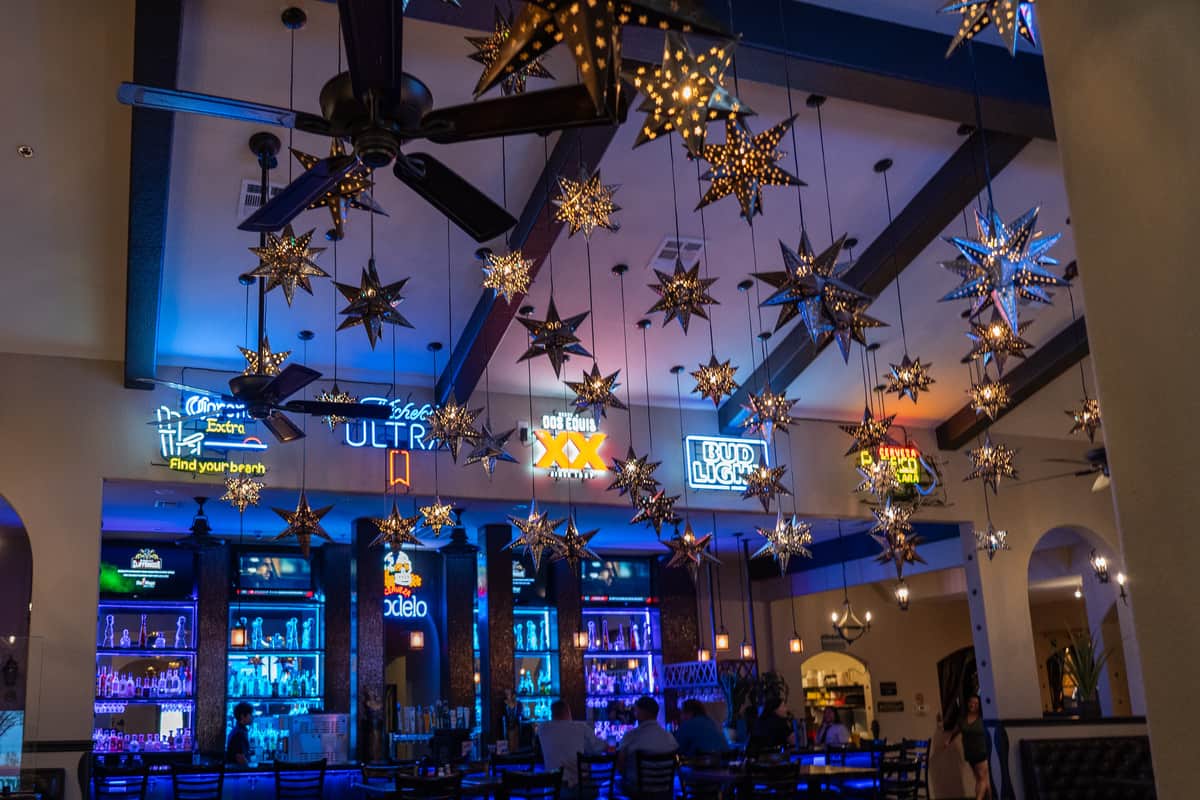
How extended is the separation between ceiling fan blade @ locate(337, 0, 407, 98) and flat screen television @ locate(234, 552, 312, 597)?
1110 cm

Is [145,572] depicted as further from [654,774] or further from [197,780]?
[654,774]

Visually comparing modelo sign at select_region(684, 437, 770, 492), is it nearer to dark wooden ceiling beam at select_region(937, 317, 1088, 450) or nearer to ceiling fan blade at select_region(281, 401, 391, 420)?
dark wooden ceiling beam at select_region(937, 317, 1088, 450)

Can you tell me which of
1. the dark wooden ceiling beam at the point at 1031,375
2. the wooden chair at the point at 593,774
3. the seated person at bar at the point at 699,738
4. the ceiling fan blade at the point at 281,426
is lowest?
the wooden chair at the point at 593,774

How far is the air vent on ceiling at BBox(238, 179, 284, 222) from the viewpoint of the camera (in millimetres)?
9000

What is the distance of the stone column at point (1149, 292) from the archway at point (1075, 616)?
12003 millimetres

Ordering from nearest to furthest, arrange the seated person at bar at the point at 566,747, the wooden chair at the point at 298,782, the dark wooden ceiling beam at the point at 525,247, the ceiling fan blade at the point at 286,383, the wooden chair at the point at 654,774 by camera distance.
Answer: the ceiling fan blade at the point at 286,383
the wooden chair at the point at 654,774
the dark wooden ceiling beam at the point at 525,247
the seated person at bar at the point at 566,747
the wooden chair at the point at 298,782

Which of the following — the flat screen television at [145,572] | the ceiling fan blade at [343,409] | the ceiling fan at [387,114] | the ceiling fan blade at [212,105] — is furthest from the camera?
the flat screen television at [145,572]

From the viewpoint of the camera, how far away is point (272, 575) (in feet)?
46.8

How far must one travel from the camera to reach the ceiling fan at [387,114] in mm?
3605

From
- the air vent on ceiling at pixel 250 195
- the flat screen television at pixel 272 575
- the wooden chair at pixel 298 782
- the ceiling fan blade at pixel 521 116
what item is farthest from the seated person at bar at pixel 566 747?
the ceiling fan blade at pixel 521 116

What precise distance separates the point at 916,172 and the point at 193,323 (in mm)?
7107

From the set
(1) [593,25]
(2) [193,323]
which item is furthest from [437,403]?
(1) [593,25]

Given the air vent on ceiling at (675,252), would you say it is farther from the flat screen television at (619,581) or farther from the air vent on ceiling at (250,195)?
the flat screen television at (619,581)

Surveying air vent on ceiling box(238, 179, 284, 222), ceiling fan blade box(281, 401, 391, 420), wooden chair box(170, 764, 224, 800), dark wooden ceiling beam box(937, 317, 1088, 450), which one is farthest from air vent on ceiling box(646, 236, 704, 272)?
wooden chair box(170, 764, 224, 800)
